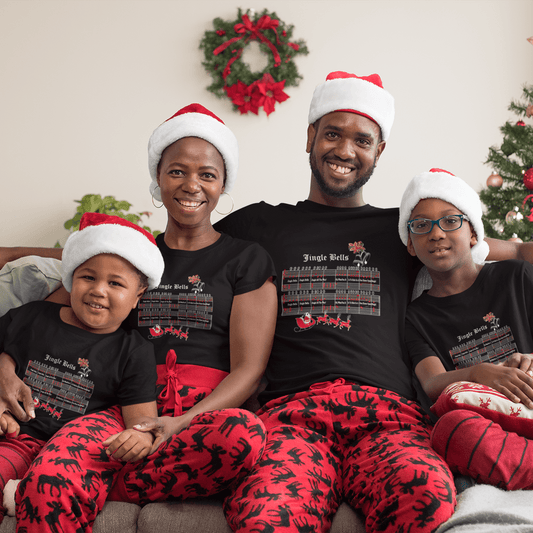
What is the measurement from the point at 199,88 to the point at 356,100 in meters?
1.87

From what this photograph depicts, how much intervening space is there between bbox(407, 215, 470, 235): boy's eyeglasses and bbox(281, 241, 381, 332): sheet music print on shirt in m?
0.16

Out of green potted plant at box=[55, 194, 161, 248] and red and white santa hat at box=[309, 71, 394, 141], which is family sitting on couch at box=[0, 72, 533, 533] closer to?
red and white santa hat at box=[309, 71, 394, 141]

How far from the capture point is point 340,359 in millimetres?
1431

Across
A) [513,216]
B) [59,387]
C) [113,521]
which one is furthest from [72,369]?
[513,216]

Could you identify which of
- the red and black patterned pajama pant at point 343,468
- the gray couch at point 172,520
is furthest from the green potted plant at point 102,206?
the gray couch at point 172,520

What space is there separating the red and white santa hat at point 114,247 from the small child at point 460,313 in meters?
0.74

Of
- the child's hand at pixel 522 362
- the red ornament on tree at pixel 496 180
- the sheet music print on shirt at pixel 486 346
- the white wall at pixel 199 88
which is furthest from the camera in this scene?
the white wall at pixel 199 88

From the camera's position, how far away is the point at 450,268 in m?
1.50

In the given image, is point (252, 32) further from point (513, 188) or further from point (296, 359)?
point (296, 359)

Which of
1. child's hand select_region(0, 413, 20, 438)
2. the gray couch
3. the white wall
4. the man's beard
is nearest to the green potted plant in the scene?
the white wall

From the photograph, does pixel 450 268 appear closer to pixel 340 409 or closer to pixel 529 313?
pixel 529 313

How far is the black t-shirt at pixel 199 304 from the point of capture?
1.45 meters

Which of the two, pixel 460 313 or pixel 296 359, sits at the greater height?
pixel 460 313

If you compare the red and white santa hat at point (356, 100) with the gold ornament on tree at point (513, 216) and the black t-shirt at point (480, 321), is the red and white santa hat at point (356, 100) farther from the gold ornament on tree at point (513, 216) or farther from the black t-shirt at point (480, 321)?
the gold ornament on tree at point (513, 216)
